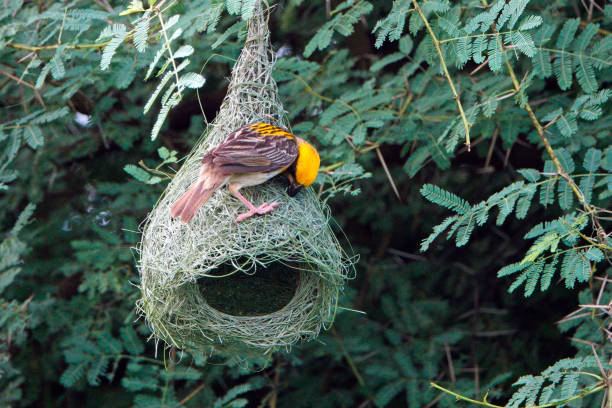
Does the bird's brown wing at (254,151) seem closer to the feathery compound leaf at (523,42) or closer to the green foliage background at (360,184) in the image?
the green foliage background at (360,184)

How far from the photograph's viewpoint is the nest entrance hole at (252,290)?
122 inches

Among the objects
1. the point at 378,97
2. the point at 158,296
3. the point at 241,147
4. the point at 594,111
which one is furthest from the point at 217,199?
the point at 594,111

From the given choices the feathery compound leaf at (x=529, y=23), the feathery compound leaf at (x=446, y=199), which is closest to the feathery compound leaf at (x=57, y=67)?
the feathery compound leaf at (x=446, y=199)

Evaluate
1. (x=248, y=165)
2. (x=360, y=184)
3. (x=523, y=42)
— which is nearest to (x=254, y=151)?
(x=248, y=165)

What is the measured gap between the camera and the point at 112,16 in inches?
136

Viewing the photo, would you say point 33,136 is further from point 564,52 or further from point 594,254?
point 594,254

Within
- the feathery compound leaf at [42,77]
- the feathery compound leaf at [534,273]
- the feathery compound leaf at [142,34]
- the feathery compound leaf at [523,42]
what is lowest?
the feathery compound leaf at [534,273]

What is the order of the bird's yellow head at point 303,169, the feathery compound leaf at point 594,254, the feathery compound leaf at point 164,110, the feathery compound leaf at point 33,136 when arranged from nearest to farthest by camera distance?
Answer: the feathery compound leaf at point 164,110
the feathery compound leaf at point 594,254
the bird's yellow head at point 303,169
the feathery compound leaf at point 33,136

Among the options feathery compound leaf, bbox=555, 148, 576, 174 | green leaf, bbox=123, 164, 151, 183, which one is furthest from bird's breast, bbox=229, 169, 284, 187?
feathery compound leaf, bbox=555, 148, 576, 174

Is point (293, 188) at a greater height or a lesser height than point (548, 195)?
greater

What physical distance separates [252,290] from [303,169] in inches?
24.0

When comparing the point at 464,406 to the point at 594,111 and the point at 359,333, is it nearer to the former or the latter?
the point at 359,333

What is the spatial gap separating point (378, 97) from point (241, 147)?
1.13 m

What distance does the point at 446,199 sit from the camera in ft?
9.17
